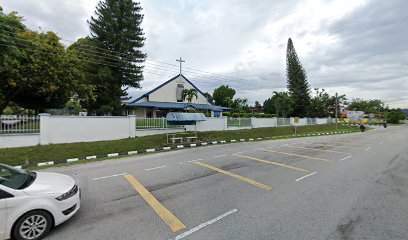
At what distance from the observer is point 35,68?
15.0 metres

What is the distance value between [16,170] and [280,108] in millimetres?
42110

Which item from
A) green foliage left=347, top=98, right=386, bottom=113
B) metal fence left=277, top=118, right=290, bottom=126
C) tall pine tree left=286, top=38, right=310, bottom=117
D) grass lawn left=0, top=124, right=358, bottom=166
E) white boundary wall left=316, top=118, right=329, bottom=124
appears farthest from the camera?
green foliage left=347, top=98, right=386, bottom=113

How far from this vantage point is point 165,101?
1318 inches

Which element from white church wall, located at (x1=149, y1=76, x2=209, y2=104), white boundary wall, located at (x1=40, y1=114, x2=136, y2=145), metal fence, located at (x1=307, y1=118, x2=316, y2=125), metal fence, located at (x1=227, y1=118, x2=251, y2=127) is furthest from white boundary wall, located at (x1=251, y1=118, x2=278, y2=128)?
white boundary wall, located at (x1=40, y1=114, x2=136, y2=145)

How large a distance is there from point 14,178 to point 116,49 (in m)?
26.1

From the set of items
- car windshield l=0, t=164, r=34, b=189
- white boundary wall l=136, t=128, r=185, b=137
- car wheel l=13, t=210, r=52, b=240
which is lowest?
car wheel l=13, t=210, r=52, b=240

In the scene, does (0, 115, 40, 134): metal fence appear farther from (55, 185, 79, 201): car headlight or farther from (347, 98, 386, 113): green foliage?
(347, 98, 386, 113): green foliage

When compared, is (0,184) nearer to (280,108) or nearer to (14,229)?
(14,229)

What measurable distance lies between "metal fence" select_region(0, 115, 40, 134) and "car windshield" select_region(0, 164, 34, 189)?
8322 millimetres

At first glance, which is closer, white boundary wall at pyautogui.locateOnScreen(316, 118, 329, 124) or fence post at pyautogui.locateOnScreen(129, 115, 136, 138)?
fence post at pyautogui.locateOnScreen(129, 115, 136, 138)

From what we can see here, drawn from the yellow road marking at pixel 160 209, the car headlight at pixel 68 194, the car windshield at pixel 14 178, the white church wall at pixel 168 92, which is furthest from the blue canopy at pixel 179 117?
the white church wall at pixel 168 92

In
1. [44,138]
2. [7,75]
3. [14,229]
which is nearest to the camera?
[14,229]

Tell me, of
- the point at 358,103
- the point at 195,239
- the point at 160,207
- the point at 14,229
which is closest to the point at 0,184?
the point at 14,229

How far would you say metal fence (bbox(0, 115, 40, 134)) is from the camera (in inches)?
419
